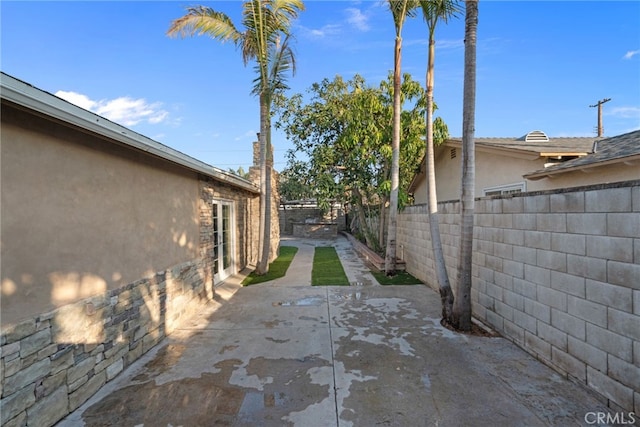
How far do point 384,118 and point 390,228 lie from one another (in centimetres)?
382

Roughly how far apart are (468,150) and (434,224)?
5.22 feet

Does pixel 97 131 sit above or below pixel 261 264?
above

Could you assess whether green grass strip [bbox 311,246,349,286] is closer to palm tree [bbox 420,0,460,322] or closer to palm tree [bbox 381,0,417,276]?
palm tree [bbox 381,0,417,276]

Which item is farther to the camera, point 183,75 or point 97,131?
point 183,75

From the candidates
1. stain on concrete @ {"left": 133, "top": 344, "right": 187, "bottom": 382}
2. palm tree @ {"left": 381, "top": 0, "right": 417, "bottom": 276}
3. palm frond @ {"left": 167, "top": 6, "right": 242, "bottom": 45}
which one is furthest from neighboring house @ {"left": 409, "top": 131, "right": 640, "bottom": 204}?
stain on concrete @ {"left": 133, "top": 344, "right": 187, "bottom": 382}

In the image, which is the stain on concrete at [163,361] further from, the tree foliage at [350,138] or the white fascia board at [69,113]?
the tree foliage at [350,138]

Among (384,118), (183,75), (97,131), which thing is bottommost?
(97,131)

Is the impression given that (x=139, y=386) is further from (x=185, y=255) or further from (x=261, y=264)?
(x=261, y=264)

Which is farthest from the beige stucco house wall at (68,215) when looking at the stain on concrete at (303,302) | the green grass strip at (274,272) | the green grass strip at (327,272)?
the green grass strip at (327,272)

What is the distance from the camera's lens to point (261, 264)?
9523mm

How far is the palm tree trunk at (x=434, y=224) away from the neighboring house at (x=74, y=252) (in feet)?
14.1

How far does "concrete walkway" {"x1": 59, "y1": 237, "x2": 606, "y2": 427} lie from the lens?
287 cm

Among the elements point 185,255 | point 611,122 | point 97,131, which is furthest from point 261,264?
point 611,122

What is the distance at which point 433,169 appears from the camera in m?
6.51
